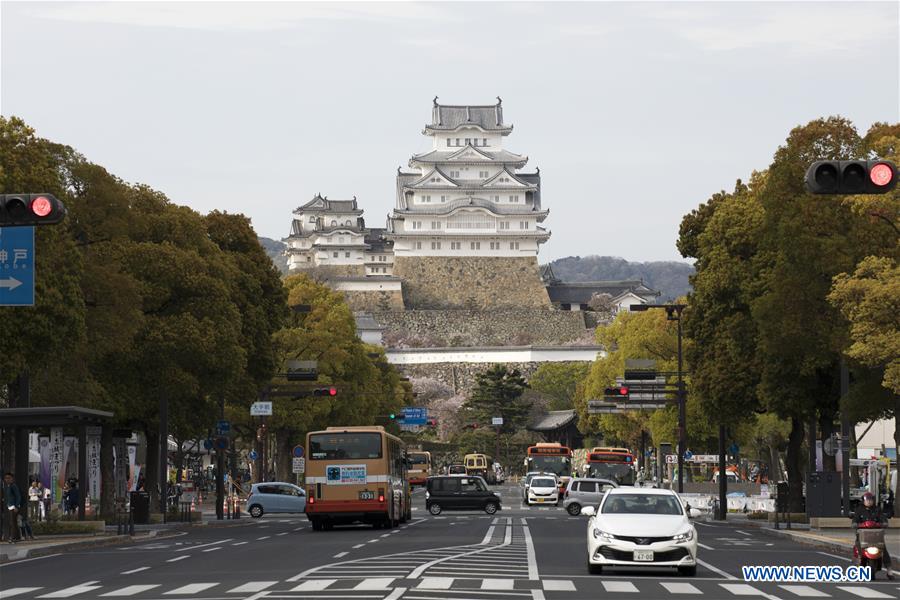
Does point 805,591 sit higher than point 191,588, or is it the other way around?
point 191,588

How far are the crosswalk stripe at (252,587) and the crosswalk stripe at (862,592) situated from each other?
7.81 meters

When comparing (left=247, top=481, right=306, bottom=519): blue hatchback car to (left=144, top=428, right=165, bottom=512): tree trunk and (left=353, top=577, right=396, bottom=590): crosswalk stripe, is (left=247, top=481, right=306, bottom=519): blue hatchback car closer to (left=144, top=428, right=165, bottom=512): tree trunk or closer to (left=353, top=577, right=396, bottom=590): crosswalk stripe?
(left=144, top=428, right=165, bottom=512): tree trunk

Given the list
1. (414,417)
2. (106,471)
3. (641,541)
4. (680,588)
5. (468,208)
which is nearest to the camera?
(680,588)

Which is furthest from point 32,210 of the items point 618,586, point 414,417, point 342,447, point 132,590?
point 414,417

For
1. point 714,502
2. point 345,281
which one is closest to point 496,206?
point 345,281

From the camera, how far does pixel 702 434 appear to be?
8538 cm

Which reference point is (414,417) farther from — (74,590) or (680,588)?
(680,588)

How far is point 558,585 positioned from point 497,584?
0.83m

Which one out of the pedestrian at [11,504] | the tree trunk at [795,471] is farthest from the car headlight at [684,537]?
the tree trunk at [795,471]

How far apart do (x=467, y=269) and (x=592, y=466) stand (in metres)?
83.5

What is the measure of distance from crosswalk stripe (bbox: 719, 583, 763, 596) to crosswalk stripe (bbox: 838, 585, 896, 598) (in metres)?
1.31

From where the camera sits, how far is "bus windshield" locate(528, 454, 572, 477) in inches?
3930

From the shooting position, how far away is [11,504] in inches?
1375

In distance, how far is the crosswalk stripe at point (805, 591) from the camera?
21.0m
